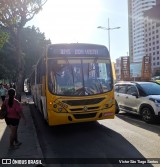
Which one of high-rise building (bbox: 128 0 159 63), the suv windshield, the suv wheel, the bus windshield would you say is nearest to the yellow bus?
the bus windshield

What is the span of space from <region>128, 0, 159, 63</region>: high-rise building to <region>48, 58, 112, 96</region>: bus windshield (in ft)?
541

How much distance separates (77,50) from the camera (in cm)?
1107

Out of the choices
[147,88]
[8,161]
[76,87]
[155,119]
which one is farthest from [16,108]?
[147,88]

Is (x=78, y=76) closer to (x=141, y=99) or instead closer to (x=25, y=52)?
(x=141, y=99)

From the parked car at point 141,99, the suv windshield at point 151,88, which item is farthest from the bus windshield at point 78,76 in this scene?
the suv windshield at point 151,88

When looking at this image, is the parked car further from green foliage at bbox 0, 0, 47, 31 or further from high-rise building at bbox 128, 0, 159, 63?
high-rise building at bbox 128, 0, 159, 63

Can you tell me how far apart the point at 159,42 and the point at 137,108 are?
145 metres

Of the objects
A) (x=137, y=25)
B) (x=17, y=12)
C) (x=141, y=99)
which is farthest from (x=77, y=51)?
(x=137, y=25)

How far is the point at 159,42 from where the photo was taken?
500ft

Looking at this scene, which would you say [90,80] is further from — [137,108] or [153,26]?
[153,26]

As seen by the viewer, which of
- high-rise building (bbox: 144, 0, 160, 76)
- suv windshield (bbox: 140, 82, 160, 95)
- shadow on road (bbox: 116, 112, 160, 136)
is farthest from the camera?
high-rise building (bbox: 144, 0, 160, 76)

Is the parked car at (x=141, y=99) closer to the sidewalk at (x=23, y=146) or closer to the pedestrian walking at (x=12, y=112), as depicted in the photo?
the sidewalk at (x=23, y=146)

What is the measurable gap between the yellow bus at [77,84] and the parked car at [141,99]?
2265 millimetres

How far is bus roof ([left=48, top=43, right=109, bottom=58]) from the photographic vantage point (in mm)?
10875
